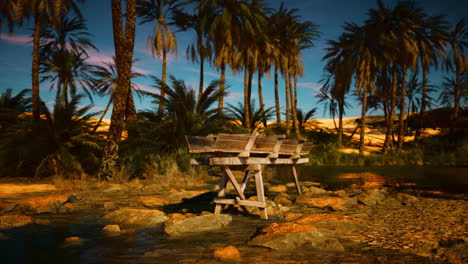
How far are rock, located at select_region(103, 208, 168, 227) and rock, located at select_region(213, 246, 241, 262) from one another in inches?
75.3

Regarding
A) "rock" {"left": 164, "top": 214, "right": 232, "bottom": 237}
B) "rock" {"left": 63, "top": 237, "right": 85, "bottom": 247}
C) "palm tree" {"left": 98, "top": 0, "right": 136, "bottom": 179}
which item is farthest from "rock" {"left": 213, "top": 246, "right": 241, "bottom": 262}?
"palm tree" {"left": 98, "top": 0, "right": 136, "bottom": 179}

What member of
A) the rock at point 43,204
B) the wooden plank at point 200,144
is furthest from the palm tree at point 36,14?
the wooden plank at point 200,144

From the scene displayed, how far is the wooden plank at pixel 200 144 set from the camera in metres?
5.27

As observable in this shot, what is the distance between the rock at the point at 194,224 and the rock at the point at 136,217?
0.43 metres

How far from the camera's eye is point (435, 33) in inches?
931

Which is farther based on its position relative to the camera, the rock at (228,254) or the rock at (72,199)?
the rock at (72,199)

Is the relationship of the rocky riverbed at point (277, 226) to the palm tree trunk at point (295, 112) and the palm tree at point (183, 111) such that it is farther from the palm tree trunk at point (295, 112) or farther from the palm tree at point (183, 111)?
the palm tree trunk at point (295, 112)

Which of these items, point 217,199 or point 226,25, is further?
point 226,25

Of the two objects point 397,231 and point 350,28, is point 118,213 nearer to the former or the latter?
point 397,231

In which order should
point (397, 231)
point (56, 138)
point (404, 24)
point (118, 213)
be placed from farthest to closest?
point (404, 24), point (56, 138), point (118, 213), point (397, 231)

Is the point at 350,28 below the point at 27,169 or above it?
above

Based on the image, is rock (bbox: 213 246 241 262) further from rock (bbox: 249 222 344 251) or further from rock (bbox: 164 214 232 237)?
rock (bbox: 164 214 232 237)

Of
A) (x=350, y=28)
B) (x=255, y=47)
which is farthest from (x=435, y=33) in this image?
(x=255, y=47)

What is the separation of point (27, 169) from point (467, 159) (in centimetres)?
2104
